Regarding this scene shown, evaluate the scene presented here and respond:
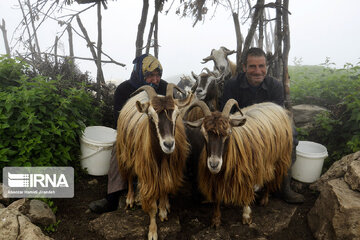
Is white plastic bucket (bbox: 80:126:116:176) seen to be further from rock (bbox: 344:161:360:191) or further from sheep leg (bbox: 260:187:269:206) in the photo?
rock (bbox: 344:161:360:191)

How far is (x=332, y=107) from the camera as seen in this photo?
580cm

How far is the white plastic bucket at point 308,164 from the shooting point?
4.37m

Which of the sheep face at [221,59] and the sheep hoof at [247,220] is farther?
the sheep face at [221,59]

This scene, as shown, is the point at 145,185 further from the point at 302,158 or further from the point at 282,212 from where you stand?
the point at 302,158

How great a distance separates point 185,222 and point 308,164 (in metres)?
2.32

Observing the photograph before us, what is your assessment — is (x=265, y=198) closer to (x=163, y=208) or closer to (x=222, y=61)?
(x=163, y=208)

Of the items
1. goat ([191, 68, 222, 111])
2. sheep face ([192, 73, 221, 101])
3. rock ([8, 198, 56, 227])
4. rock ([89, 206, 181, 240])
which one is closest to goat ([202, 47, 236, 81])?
→ goat ([191, 68, 222, 111])

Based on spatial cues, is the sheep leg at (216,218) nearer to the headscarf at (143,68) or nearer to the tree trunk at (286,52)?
the headscarf at (143,68)

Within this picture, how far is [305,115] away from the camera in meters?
6.07

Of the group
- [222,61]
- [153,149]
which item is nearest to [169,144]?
[153,149]

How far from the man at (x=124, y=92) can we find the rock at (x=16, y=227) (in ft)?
2.96

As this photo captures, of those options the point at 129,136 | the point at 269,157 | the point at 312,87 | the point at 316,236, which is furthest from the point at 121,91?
the point at 312,87

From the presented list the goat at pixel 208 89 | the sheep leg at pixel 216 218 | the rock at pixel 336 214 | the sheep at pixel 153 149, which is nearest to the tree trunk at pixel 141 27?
the goat at pixel 208 89

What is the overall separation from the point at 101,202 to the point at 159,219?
0.93 meters
